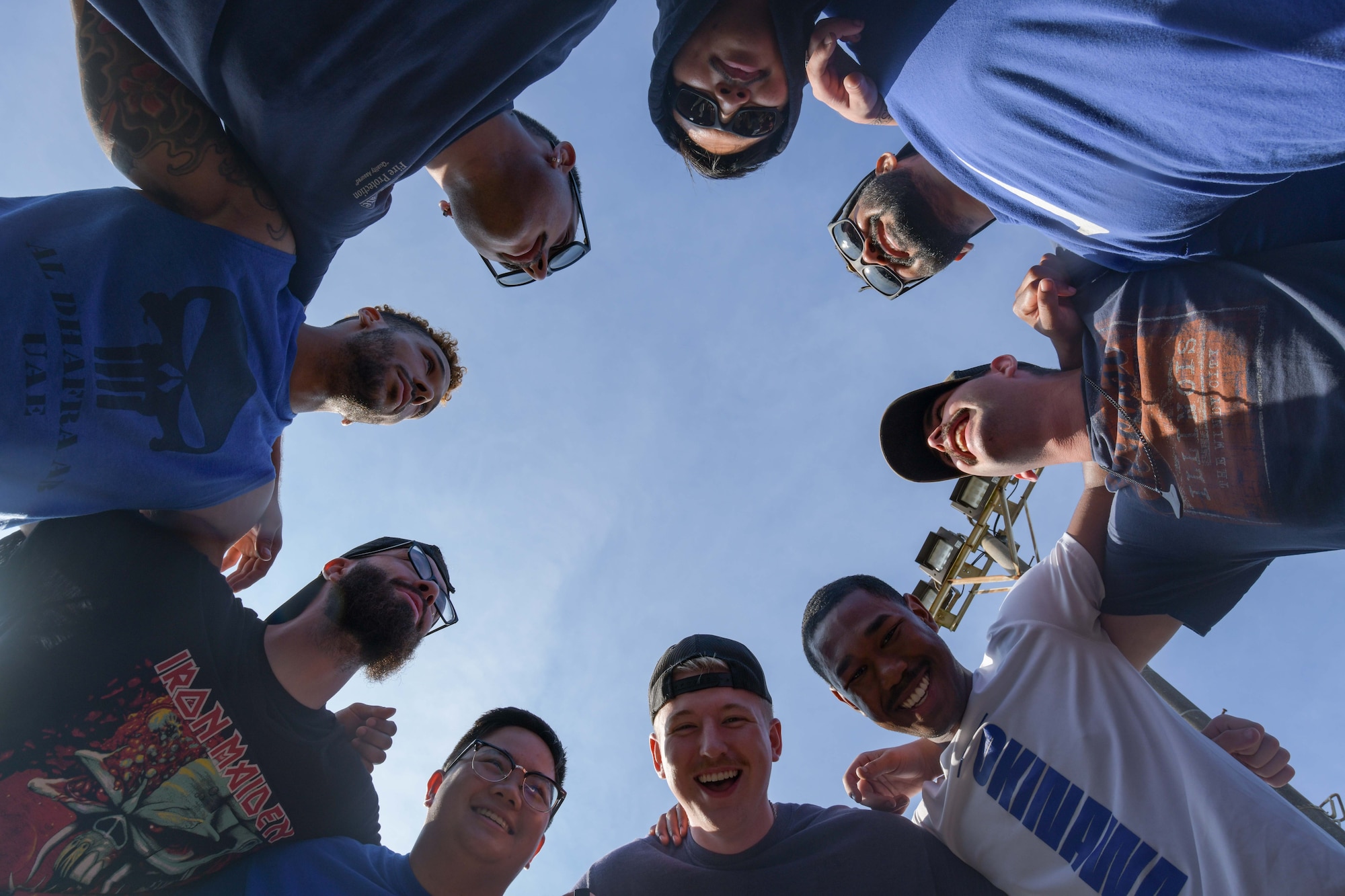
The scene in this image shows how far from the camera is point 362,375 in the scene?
4.05 meters

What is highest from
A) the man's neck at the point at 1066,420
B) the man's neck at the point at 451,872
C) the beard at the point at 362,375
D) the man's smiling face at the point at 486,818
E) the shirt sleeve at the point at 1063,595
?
the man's neck at the point at 1066,420

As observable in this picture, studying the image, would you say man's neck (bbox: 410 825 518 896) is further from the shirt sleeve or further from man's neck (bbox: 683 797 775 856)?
the shirt sleeve

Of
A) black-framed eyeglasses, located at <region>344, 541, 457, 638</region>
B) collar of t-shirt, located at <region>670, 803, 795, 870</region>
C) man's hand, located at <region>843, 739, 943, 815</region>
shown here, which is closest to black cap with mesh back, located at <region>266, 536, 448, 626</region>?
black-framed eyeglasses, located at <region>344, 541, 457, 638</region>

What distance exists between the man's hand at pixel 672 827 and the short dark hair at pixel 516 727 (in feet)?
2.32

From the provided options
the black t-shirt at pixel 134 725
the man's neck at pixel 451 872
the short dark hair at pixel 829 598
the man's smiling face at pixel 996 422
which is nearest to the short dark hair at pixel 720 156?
the man's smiling face at pixel 996 422

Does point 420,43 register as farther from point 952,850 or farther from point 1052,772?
point 952,850

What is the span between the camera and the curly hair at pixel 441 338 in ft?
16.4

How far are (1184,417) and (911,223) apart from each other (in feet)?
7.24

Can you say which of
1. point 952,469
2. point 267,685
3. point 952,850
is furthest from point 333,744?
point 952,469

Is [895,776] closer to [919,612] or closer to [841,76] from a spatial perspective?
[919,612]

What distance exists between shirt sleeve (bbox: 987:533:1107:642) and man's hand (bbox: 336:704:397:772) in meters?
3.50

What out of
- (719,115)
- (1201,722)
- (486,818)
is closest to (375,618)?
(486,818)

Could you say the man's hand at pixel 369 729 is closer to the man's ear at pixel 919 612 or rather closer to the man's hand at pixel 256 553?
the man's hand at pixel 256 553

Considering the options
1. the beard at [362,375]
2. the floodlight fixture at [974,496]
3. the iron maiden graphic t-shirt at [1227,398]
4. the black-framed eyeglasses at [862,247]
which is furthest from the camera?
the floodlight fixture at [974,496]
